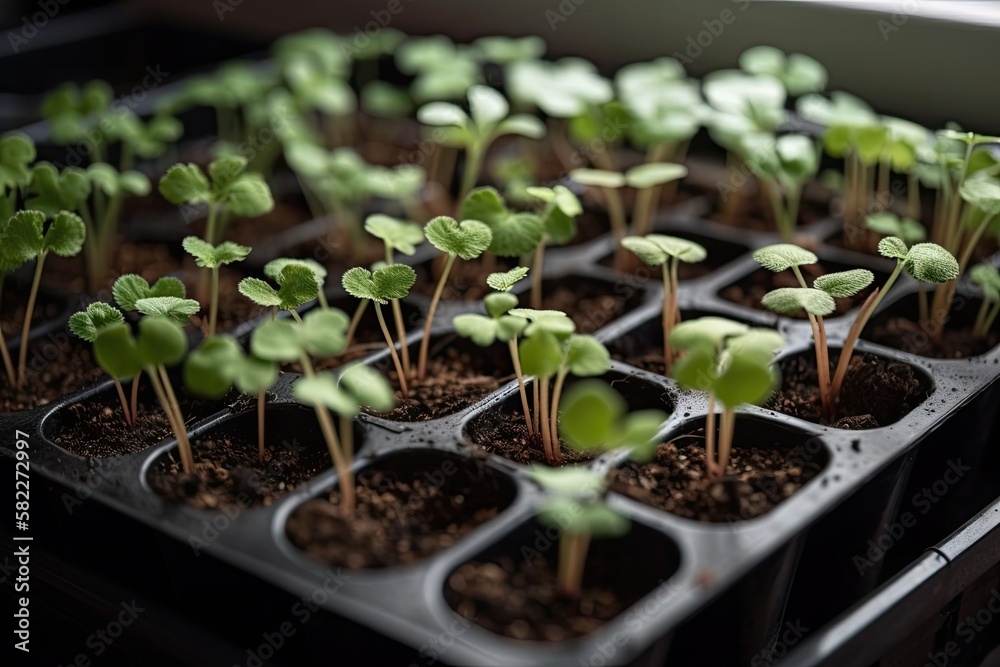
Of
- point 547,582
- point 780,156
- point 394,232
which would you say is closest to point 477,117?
point 394,232

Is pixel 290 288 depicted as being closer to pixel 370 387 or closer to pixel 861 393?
pixel 370 387

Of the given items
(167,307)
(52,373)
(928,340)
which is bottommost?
(52,373)

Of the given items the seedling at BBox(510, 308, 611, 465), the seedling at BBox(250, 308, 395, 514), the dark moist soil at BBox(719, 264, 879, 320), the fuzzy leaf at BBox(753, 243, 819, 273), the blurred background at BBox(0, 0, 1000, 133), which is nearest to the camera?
the seedling at BBox(250, 308, 395, 514)

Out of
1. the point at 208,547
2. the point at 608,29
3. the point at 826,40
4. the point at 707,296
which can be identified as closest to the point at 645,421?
the point at 208,547

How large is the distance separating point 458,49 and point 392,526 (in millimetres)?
1372

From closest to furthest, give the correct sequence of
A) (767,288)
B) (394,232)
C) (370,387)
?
(370,387) → (394,232) → (767,288)

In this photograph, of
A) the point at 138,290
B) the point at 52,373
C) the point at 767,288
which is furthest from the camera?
the point at 767,288

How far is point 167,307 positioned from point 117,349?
117 mm

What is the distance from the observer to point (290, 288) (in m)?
0.99

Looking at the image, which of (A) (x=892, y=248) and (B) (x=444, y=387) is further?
(B) (x=444, y=387)

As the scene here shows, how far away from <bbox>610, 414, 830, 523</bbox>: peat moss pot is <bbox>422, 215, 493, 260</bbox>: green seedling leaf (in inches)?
10.3

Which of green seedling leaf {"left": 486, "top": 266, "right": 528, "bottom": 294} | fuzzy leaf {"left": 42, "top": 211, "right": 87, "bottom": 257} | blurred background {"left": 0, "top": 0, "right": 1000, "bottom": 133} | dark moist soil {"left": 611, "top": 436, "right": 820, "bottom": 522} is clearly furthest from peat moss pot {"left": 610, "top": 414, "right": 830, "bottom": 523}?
blurred background {"left": 0, "top": 0, "right": 1000, "bottom": 133}

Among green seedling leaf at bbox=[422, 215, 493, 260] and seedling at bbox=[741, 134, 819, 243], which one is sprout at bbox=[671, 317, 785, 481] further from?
seedling at bbox=[741, 134, 819, 243]

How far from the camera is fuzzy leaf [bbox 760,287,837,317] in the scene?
948 mm
